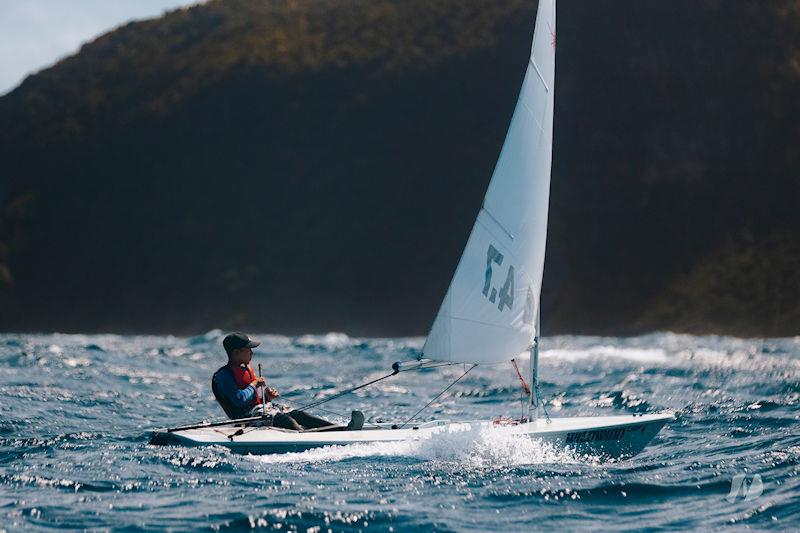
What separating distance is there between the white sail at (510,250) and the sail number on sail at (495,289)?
0.01m

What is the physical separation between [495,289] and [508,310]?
391mm

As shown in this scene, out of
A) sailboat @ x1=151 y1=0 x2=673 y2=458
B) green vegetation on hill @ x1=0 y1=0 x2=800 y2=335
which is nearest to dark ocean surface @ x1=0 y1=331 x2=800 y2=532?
sailboat @ x1=151 y1=0 x2=673 y2=458

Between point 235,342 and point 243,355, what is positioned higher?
point 235,342

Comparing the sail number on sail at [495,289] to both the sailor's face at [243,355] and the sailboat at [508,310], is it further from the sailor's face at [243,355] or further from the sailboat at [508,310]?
the sailor's face at [243,355]

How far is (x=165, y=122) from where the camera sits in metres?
77.2

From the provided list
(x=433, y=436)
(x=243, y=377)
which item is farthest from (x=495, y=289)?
(x=243, y=377)

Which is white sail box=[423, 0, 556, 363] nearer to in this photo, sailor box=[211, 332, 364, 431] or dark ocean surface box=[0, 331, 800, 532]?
dark ocean surface box=[0, 331, 800, 532]

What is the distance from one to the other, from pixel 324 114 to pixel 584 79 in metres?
19.0

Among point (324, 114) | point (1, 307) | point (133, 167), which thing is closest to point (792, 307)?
point (324, 114)

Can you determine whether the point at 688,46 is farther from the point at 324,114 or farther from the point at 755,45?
the point at 324,114

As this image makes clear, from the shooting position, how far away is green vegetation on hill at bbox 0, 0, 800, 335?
209ft

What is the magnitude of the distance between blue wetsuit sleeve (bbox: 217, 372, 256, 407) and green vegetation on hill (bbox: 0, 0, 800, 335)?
4686 centimetres

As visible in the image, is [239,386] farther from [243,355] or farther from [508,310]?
[508,310]

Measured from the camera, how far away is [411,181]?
69.2 metres
